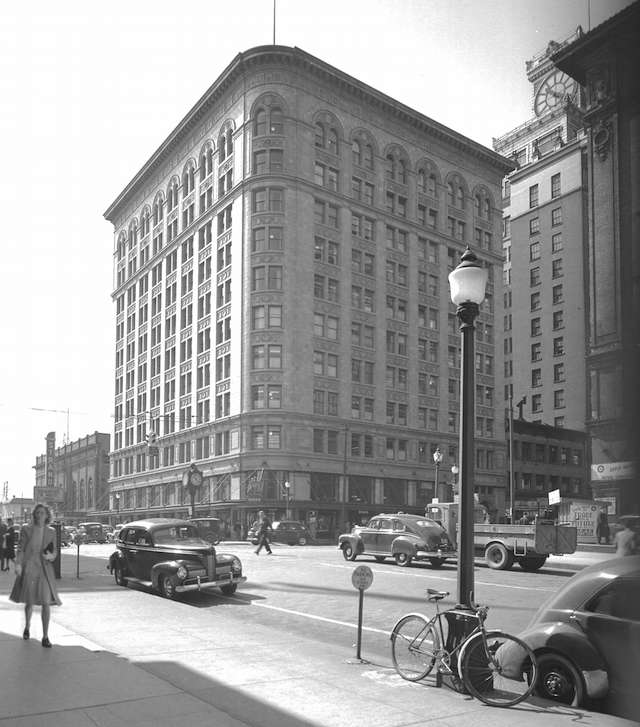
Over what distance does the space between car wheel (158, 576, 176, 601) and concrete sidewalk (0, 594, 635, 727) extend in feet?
20.9

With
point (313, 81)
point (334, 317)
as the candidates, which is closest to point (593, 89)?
point (334, 317)

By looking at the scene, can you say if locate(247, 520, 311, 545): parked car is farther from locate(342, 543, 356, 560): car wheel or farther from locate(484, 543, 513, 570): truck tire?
locate(484, 543, 513, 570): truck tire

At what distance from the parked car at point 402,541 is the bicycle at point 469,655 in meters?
17.3

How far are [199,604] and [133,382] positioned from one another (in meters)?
74.7

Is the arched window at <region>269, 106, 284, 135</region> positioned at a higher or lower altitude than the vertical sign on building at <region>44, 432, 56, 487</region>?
higher

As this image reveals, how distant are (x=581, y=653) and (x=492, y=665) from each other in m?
0.92

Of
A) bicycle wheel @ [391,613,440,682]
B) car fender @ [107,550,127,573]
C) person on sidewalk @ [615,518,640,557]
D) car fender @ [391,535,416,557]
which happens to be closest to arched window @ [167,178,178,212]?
car fender @ [391,535,416,557]

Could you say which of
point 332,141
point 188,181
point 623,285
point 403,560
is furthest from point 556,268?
point 623,285

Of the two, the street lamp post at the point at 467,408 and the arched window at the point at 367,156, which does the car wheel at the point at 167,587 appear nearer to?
the street lamp post at the point at 467,408

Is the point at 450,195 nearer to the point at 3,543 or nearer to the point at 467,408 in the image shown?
the point at 3,543

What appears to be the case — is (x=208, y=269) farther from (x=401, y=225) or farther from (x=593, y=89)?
(x=593, y=89)

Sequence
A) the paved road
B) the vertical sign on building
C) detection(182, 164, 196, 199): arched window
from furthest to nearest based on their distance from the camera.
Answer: the vertical sign on building, detection(182, 164, 196, 199): arched window, the paved road

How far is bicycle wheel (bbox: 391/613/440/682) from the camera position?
27.5ft

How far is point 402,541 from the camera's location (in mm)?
26875
